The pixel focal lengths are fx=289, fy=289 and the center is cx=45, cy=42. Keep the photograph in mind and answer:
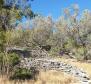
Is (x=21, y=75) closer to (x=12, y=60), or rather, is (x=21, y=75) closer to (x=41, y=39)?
(x=12, y=60)

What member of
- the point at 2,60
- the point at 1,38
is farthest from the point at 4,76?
the point at 1,38

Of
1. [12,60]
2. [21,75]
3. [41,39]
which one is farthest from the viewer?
[41,39]

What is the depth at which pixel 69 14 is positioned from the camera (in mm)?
42844

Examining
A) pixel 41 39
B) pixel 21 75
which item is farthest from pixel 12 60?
pixel 41 39

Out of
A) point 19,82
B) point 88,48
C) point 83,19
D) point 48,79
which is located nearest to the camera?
point 19,82

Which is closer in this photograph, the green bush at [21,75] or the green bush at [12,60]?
the green bush at [21,75]

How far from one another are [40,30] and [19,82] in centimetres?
4320

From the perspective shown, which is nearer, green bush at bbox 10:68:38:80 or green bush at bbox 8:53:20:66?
green bush at bbox 10:68:38:80

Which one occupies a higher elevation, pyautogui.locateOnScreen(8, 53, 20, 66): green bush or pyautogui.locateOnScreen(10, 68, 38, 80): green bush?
pyautogui.locateOnScreen(8, 53, 20, 66): green bush

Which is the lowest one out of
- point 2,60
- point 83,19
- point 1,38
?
point 2,60

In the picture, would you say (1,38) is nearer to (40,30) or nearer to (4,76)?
(4,76)

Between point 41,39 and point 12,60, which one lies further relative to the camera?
point 41,39

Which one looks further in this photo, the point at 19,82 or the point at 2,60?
the point at 2,60

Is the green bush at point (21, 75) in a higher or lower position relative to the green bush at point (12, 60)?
lower
